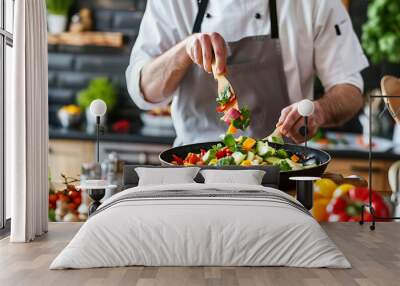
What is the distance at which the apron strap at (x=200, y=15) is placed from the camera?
653 cm

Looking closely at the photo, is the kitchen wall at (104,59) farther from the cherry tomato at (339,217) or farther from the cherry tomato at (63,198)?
the cherry tomato at (339,217)

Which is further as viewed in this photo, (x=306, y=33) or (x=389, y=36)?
(x=389, y=36)

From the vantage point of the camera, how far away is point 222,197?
15.4 feet

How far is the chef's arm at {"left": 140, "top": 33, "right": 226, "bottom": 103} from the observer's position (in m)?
6.53

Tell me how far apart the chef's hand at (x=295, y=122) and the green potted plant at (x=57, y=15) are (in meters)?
2.33

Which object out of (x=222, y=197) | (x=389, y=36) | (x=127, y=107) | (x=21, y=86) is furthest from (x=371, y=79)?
(x=21, y=86)

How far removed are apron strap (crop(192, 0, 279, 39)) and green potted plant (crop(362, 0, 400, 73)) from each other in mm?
963

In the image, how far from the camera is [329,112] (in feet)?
22.1

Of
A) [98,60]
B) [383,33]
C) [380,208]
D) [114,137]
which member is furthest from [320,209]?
[98,60]

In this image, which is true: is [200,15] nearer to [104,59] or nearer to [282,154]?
[104,59]

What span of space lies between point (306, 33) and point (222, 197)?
8.03 feet

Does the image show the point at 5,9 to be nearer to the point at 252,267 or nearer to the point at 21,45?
the point at 21,45

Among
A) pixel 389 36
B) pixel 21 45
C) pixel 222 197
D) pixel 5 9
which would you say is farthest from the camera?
pixel 389 36

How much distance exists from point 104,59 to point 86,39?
0.26m
